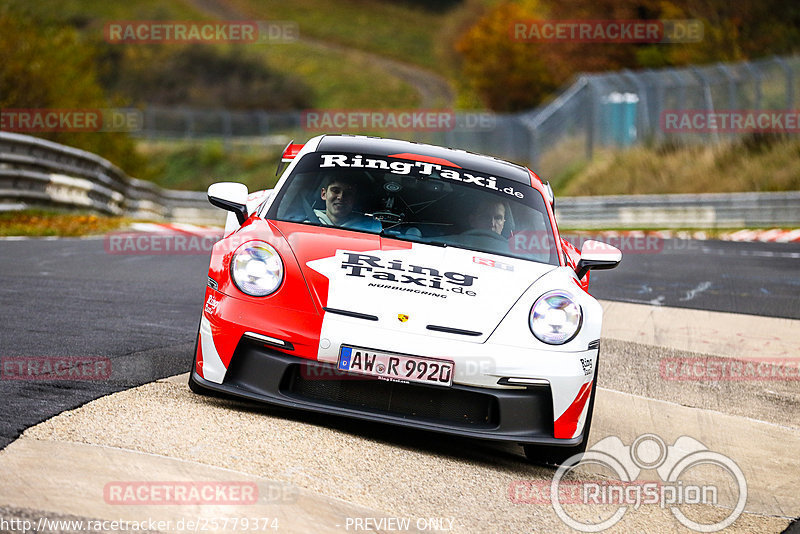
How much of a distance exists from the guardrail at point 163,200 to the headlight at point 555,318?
1133cm

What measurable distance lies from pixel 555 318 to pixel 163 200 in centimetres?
2278

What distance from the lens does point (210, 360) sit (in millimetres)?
5176

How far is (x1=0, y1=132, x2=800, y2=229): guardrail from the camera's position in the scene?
51.6 ft

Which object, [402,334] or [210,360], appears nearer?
[402,334]

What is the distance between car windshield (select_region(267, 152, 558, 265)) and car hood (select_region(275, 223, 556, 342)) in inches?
10.5

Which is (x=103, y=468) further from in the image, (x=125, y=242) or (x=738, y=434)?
(x=125, y=242)

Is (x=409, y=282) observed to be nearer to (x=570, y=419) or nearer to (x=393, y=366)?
(x=393, y=366)

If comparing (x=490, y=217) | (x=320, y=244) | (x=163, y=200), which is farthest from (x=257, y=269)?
(x=163, y=200)

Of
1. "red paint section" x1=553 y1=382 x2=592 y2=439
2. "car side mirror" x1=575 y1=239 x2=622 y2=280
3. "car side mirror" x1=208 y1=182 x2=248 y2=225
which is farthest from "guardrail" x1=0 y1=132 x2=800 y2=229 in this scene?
"red paint section" x1=553 y1=382 x2=592 y2=439

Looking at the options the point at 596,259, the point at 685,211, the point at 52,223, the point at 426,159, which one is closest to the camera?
the point at 596,259

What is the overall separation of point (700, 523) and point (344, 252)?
6.57 feet

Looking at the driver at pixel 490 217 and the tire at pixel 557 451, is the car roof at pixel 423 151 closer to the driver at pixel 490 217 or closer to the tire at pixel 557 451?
the driver at pixel 490 217

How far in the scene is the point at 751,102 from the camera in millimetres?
26328

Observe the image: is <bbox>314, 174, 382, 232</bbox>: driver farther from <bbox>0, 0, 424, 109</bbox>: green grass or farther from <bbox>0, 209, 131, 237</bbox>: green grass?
<bbox>0, 0, 424, 109</bbox>: green grass
